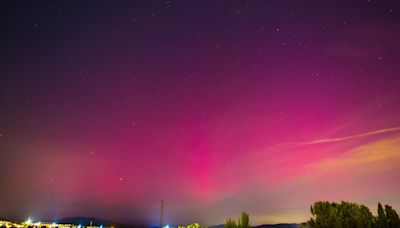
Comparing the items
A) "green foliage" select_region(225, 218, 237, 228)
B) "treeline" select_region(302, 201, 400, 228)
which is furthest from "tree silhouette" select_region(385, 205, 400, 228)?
"green foliage" select_region(225, 218, 237, 228)

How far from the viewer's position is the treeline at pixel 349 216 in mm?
25625

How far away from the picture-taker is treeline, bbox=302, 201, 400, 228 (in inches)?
1009

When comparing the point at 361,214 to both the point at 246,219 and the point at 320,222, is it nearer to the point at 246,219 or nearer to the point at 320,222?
the point at 320,222

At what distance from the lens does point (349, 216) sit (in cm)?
2616

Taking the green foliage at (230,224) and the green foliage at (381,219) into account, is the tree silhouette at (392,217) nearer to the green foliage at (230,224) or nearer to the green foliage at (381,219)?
the green foliage at (381,219)

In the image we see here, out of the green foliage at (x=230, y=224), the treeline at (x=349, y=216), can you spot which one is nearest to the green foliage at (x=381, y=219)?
the treeline at (x=349, y=216)

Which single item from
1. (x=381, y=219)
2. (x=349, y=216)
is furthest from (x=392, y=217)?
(x=349, y=216)

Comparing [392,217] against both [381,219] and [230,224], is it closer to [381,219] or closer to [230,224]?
[381,219]

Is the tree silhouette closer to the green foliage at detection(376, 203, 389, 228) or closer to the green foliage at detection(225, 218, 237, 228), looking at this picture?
the green foliage at detection(376, 203, 389, 228)

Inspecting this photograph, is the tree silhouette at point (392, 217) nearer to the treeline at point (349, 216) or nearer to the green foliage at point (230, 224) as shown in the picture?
the treeline at point (349, 216)

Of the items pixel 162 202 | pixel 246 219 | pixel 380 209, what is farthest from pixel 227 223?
pixel 162 202

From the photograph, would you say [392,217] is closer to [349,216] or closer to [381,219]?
[381,219]

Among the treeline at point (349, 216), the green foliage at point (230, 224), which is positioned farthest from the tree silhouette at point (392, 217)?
the green foliage at point (230, 224)

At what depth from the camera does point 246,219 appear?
25906mm
